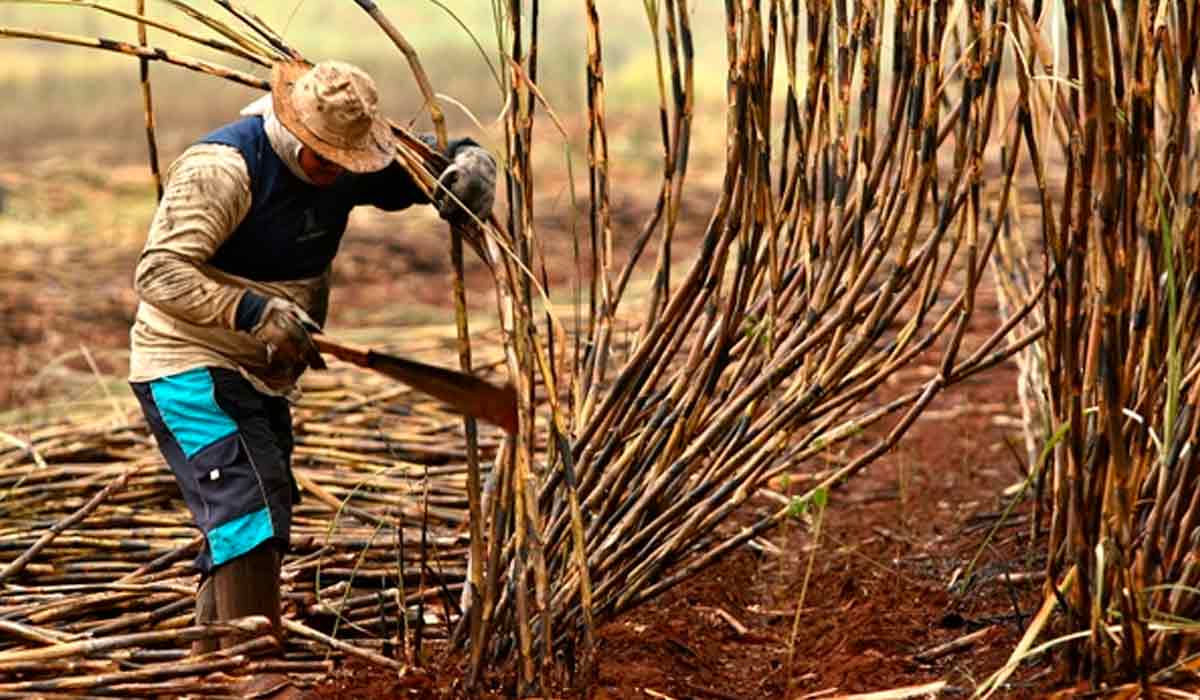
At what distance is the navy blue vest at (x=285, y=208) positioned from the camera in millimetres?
3572

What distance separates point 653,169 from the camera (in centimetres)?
1333

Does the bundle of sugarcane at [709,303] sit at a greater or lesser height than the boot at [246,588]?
greater

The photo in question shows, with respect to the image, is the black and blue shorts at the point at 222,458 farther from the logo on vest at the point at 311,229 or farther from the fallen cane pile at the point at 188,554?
the logo on vest at the point at 311,229

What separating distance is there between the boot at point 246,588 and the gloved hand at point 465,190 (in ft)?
2.80

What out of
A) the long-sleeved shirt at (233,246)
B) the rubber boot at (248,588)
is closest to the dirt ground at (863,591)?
the rubber boot at (248,588)

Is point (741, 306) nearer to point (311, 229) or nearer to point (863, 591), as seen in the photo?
point (311, 229)

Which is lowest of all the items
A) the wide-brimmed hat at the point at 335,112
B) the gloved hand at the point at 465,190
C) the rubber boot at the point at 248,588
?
the rubber boot at the point at 248,588

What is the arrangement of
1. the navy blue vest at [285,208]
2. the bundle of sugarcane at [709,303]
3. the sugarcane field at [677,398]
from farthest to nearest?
the navy blue vest at [285,208] → the bundle of sugarcane at [709,303] → the sugarcane field at [677,398]

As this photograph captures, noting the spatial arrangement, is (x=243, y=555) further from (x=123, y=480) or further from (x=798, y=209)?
(x=798, y=209)

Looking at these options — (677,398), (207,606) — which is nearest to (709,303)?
(677,398)

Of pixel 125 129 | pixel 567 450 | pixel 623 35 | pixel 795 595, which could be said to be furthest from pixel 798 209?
pixel 623 35

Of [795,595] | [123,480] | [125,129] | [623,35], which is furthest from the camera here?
[623,35]

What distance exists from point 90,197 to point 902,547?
8283 mm

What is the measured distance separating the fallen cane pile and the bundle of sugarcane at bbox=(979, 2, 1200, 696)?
111 centimetres
